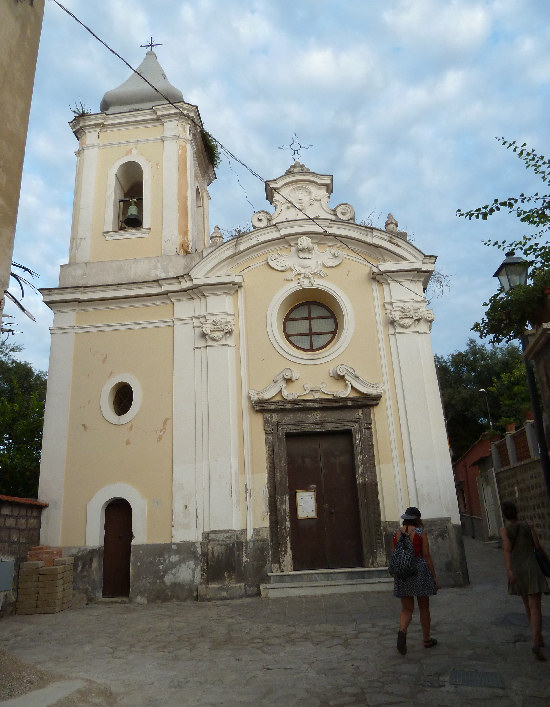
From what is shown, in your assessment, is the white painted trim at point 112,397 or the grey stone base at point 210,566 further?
the white painted trim at point 112,397

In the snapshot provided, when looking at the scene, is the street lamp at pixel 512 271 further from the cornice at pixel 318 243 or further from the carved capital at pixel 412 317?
the cornice at pixel 318 243

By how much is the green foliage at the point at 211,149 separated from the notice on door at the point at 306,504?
9.55 meters

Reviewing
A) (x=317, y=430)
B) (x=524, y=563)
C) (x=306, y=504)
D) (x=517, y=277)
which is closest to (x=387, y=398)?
(x=317, y=430)

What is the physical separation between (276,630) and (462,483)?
2012 centimetres

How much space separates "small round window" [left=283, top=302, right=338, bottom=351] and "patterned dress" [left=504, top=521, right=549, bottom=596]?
262 inches

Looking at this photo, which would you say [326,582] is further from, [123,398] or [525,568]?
[123,398]

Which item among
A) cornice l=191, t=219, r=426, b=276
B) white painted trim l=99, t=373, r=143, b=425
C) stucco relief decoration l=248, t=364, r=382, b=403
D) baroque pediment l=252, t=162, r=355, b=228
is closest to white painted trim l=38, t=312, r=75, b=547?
white painted trim l=99, t=373, r=143, b=425

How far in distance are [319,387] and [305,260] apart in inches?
114

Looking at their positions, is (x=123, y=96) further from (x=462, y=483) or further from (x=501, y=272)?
(x=462, y=483)

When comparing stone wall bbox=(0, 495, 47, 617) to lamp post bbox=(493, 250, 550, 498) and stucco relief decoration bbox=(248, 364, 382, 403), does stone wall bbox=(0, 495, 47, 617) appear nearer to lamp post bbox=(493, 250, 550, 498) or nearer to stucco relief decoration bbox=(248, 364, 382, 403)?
stucco relief decoration bbox=(248, 364, 382, 403)

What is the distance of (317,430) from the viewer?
10.8m

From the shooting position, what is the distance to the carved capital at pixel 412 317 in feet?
36.9

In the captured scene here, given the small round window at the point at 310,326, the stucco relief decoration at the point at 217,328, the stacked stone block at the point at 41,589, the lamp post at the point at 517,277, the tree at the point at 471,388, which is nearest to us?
the lamp post at the point at 517,277

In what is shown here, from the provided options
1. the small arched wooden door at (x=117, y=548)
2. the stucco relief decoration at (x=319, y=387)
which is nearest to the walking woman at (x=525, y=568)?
the stucco relief decoration at (x=319, y=387)
